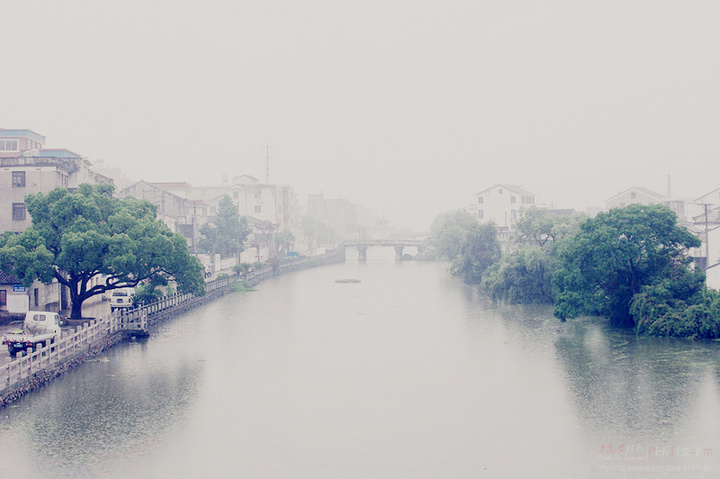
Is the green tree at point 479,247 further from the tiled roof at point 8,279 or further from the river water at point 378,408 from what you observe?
the tiled roof at point 8,279

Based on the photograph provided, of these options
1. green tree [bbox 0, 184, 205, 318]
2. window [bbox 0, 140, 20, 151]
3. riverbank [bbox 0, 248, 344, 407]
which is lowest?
riverbank [bbox 0, 248, 344, 407]

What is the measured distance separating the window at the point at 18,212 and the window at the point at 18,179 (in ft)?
4.03

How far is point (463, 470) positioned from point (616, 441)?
16.8 feet

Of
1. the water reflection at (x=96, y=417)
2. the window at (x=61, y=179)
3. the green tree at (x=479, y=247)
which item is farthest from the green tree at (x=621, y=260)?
the window at (x=61, y=179)

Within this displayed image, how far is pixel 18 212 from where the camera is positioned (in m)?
41.6

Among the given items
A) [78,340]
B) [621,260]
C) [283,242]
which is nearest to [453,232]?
[283,242]

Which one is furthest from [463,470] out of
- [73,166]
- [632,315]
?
[73,166]

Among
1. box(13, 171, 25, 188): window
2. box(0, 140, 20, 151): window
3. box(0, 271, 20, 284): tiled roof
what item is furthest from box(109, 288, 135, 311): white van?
box(0, 140, 20, 151): window

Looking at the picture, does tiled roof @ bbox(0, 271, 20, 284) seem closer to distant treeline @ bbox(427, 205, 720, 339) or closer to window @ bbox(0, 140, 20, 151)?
distant treeline @ bbox(427, 205, 720, 339)

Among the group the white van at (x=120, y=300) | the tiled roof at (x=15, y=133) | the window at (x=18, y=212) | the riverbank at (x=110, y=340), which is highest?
the tiled roof at (x=15, y=133)

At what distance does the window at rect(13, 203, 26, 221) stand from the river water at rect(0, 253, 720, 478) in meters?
12.1

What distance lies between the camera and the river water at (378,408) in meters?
17.6

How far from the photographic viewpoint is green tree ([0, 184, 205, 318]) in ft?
106

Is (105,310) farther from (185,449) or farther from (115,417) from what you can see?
(185,449)
